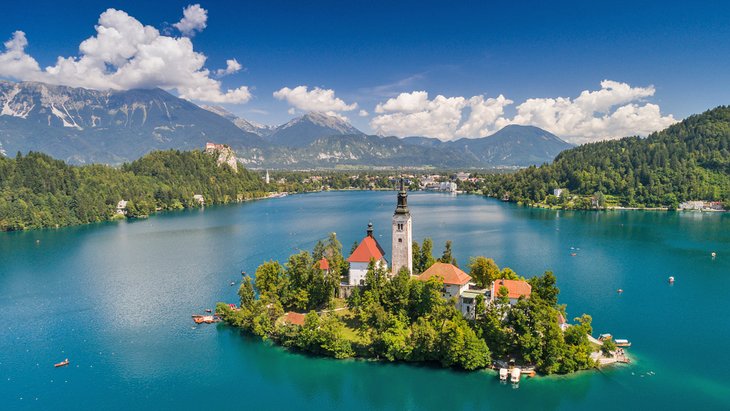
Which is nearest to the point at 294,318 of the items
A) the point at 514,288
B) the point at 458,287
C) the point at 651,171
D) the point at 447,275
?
the point at 447,275

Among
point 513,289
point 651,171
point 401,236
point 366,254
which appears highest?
point 651,171

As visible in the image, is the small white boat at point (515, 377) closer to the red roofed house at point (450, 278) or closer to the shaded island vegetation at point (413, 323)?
the shaded island vegetation at point (413, 323)

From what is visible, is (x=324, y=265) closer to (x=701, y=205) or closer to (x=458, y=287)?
(x=458, y=287)

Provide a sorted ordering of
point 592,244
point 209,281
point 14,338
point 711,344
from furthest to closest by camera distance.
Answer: point 592,244 < point 209,281 < point 14,338 < point 711,344

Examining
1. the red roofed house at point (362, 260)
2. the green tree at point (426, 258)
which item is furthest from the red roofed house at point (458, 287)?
the green tree at point (426, 258)

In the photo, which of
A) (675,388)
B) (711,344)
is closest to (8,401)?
(675,388)

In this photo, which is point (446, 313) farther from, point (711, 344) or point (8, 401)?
point (8, 401)
